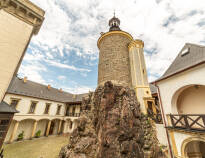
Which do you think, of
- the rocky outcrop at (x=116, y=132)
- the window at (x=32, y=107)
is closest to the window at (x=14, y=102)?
the window at (x=32, y=107)

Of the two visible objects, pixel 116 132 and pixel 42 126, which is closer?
pixel 116 132

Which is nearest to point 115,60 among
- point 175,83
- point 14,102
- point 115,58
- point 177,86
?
point 115,58

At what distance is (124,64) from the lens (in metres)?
10.3

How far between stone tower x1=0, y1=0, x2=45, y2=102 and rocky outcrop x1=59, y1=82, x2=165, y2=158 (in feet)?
19.7

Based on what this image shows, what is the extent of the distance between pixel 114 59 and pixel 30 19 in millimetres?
7582

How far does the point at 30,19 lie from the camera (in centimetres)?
588

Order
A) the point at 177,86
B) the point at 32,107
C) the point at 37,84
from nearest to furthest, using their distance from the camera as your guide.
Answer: the point at 177,86 < the point at 32,107 < the point at 37,84

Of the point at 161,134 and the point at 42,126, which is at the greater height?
the point at 161,134

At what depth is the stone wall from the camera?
31.7 feet

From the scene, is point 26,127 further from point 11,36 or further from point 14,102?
point 11,36

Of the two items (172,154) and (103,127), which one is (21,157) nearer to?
(103,127)

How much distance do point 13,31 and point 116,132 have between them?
885 cm

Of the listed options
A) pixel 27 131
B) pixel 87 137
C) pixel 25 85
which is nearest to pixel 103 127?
pixel 87 137

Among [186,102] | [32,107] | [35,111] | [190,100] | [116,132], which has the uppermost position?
[190,100]
